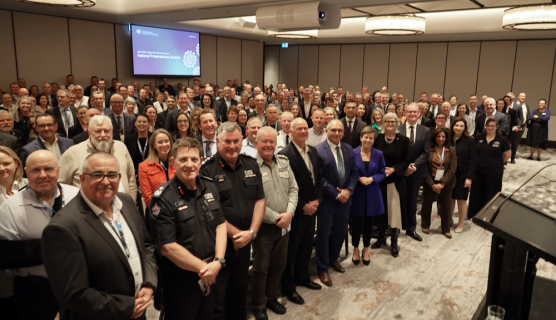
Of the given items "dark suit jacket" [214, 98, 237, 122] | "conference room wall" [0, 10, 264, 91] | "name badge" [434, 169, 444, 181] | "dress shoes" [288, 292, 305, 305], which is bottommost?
"dress shoes" [288, 292, 305, 305]

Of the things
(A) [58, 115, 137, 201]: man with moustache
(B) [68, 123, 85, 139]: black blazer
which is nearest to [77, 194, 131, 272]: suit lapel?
(A) [58, 115, 137, 201]: man with moustache

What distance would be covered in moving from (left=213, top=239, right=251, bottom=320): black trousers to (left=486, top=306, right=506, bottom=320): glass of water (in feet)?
5.09

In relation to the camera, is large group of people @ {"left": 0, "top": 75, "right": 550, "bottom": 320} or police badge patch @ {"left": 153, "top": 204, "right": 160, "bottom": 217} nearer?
large group of people @ {"left": 0, "top": 75, "right": 550, "bottom": 320}

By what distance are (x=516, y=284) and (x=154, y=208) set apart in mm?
2111

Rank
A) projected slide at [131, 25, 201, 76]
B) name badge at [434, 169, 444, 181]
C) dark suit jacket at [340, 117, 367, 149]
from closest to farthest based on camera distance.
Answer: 1. name badge at [434, 169, 444, 181]
2. dark suit jacket at [340, 117, 367, 149]
3. projected slide at [131, 25, 201, 76]

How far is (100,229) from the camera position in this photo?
1.71 metres

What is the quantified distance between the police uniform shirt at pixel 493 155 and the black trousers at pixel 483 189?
3.0 inches

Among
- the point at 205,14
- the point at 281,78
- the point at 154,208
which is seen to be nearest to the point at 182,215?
the point at 154,208

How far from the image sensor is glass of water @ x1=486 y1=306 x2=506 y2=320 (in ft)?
6.54

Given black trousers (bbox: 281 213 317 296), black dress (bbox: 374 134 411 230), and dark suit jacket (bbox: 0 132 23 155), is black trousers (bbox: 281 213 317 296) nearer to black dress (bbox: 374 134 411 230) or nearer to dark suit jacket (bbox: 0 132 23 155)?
black dress (bbox: 374 134 411 230)

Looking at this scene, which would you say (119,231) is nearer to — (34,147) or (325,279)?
(34,147)

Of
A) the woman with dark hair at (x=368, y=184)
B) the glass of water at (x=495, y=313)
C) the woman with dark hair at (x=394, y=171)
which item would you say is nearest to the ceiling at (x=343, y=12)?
the woman with dark hair at (x=394, y=171)

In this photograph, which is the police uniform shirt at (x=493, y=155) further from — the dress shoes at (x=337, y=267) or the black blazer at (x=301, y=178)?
the black blazer at (x=301, y=178)

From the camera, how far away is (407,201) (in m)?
4.73
